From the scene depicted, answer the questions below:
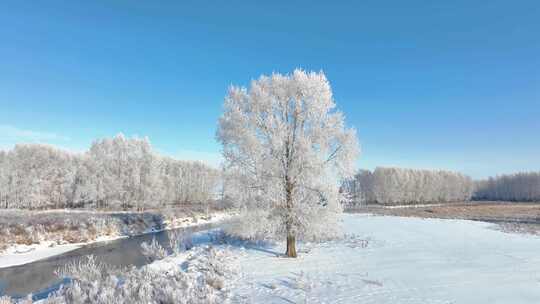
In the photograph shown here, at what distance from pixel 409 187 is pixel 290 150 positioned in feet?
364

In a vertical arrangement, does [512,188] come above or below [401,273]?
above

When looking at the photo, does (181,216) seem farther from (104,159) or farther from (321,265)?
(321,265)

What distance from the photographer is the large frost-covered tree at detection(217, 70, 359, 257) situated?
1617cm

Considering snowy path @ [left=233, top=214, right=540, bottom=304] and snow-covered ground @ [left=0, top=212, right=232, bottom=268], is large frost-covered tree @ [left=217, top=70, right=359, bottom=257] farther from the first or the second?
snow-covered ground @ [left=0, top=212, right=232, bottom=268]

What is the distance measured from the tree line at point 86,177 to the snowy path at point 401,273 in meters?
46.9

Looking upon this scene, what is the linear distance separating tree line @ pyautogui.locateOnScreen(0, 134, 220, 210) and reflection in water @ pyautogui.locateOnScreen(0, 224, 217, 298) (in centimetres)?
2901

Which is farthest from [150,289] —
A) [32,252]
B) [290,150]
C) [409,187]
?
[409,187]

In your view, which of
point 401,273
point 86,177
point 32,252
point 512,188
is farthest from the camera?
point 512,188

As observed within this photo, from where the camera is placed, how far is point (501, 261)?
13766 mm

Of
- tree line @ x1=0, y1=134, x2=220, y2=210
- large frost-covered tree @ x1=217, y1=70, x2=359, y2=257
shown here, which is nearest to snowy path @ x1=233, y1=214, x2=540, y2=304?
large frost-covered tree @ x1=217, y1=70, x2=359, y2=257

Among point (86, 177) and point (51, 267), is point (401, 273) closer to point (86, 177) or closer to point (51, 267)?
point (51, 267)

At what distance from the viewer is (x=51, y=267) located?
71.7 feet

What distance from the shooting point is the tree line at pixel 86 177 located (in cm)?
6000

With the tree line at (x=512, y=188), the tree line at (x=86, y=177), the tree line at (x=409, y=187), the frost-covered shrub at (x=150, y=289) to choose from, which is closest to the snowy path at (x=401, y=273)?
the frost-covered shrub at (x=150, y=289)
